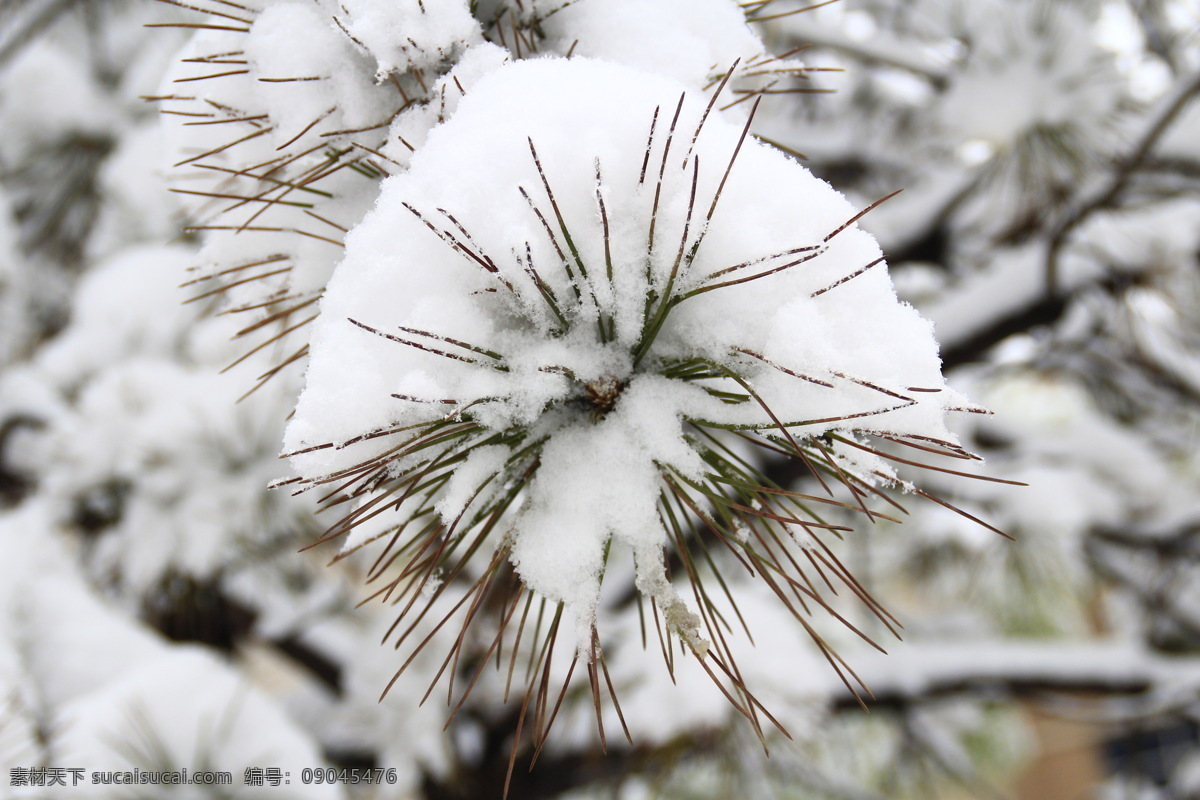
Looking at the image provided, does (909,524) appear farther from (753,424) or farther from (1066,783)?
(1066,783)

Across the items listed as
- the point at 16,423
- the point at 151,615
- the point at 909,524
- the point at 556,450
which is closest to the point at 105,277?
the point at 16,423

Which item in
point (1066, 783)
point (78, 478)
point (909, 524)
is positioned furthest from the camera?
point (1066, 783)

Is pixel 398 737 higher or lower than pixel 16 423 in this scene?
lower

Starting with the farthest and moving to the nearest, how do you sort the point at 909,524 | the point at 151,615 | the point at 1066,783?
the point at 1066,783
the point at 909,524
the point at 151,615

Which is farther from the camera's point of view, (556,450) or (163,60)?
(163,60)

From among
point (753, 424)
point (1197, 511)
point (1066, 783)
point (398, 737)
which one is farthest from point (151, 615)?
point (1066, 783)

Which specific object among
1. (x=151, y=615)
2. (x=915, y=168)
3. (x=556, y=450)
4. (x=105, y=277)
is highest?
(x=105, y=277)
